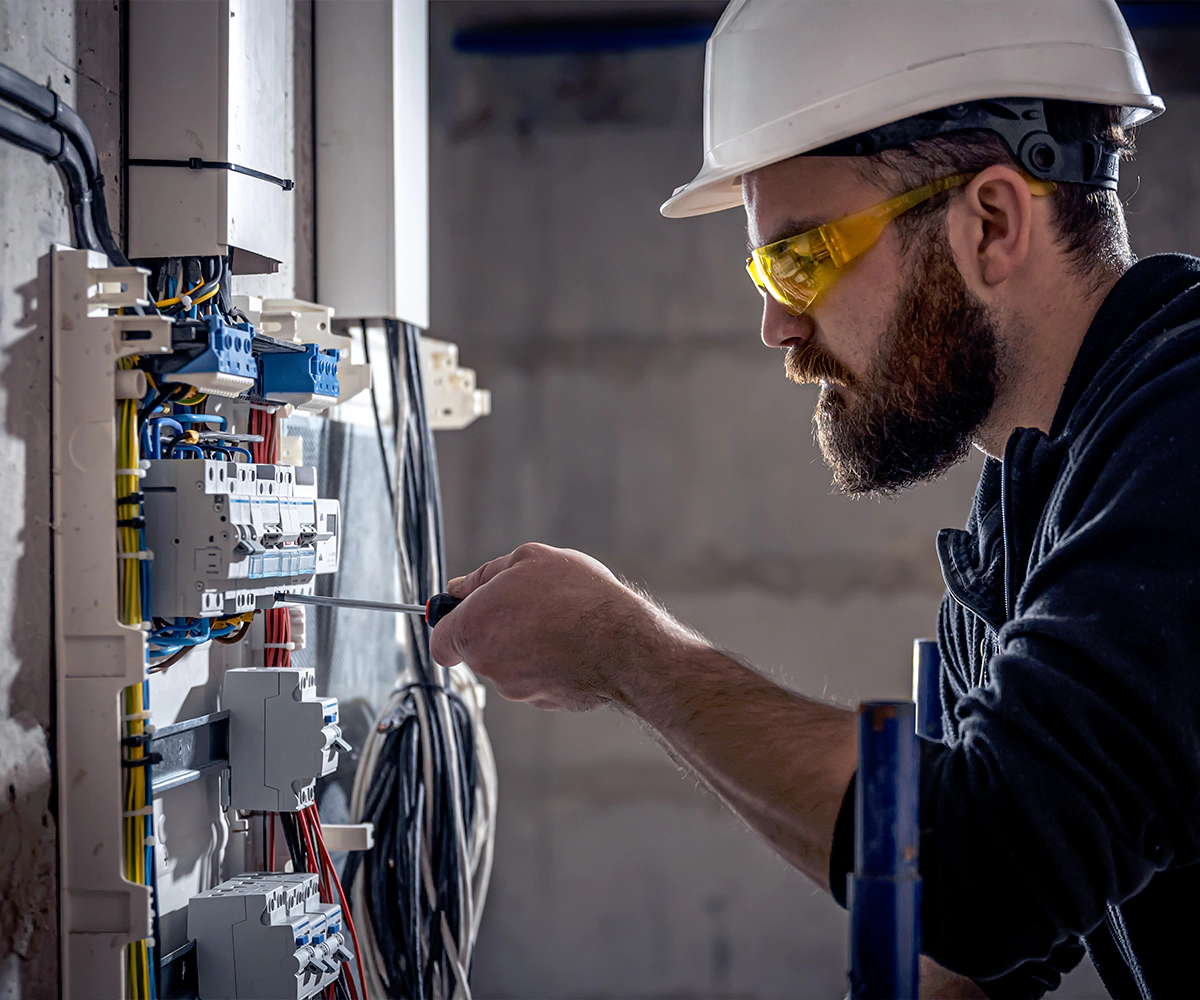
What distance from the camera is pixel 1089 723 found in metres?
0.63

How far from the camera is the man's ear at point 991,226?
86cm

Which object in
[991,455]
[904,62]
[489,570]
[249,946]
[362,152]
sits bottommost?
[249,946]

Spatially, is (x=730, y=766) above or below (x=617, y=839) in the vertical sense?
above

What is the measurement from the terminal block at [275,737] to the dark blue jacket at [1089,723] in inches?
25.4

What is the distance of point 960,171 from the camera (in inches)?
34.4

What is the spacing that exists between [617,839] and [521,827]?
0.22 meters

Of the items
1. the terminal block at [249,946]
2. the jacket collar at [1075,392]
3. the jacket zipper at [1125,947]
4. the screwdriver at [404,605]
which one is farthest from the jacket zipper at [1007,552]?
the terminal block at [249,946]

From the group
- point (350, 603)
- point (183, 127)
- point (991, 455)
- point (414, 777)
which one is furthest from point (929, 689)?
point (183, 127)

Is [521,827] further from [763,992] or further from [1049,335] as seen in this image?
[1049,335]

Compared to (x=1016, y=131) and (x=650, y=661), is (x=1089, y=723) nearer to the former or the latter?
(x=650, y=661)

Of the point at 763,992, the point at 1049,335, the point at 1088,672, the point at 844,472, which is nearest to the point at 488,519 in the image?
the point at 763,992

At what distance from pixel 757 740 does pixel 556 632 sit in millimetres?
220

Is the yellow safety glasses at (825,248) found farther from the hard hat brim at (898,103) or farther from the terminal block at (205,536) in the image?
the terminal block at (205,536)

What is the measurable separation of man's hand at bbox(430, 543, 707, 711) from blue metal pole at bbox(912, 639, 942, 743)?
423 mm
